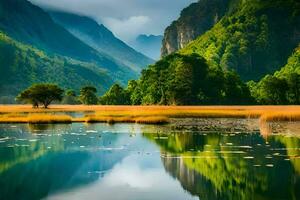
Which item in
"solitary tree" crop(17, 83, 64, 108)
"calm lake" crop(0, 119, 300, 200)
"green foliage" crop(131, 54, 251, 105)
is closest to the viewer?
"calm lake" crop(0, 119, 300, 200)

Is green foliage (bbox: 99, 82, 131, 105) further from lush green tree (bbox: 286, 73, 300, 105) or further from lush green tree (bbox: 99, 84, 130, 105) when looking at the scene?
lush green tree (bbox: 286, 73, 300, 105)

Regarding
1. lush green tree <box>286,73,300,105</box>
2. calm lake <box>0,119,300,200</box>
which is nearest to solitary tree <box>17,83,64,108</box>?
lush green tree <box>286,73,300,105</box>

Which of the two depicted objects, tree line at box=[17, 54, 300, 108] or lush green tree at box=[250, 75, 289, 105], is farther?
lush green tree at box=[250, 75, 289, 105]

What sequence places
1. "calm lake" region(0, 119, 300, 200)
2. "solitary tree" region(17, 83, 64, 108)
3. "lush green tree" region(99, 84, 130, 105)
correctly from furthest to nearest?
"lush green tree" region(99, 84, 130, 105), "solitary tree" region(17, 83, 64, 108), "calm lake" region(0, 119, 300, 200)

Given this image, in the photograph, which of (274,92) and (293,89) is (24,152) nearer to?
(274,92)

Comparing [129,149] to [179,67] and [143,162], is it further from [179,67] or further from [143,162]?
[179,67]

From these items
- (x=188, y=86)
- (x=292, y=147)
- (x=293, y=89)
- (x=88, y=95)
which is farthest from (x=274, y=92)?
(x=292, y=147)

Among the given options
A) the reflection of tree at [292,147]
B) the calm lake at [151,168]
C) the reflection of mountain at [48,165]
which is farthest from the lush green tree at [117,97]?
the reflection of tree at [292,147]

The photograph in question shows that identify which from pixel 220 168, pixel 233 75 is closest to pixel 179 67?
pixel 233 75

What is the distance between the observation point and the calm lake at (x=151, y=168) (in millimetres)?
25438

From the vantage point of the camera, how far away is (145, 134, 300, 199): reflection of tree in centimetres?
2545

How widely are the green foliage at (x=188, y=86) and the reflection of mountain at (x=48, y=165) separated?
102 meters

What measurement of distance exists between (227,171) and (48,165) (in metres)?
11.6

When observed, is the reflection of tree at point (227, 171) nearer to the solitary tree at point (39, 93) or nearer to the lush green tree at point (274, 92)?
the solitary tree at point (39, 93)
